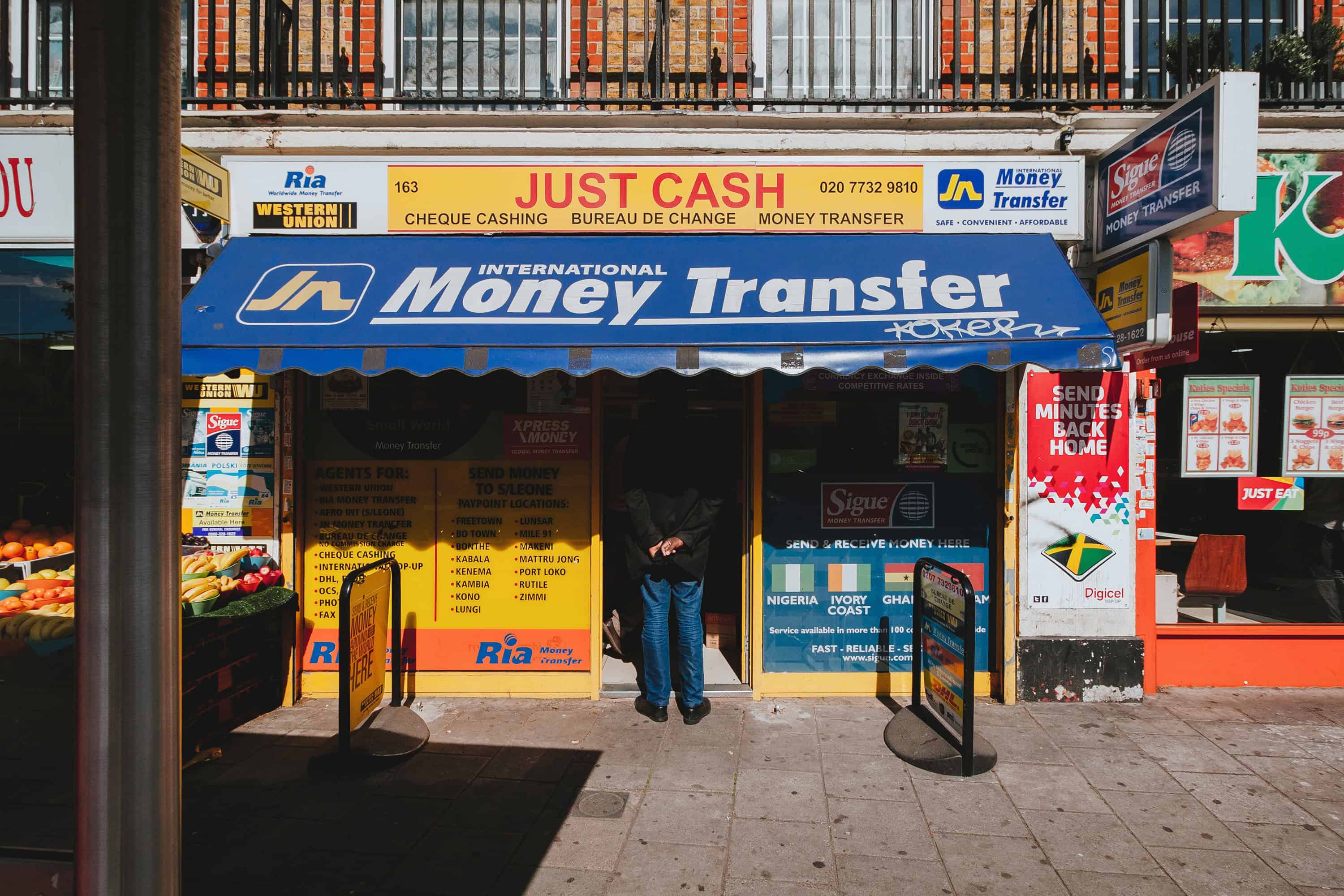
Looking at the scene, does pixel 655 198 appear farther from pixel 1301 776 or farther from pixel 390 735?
pixel 1301 776

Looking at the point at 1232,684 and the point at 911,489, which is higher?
the point at 911,489

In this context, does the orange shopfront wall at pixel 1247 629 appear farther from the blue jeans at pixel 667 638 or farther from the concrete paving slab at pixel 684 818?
the concrete paving slab at pixel 684 818

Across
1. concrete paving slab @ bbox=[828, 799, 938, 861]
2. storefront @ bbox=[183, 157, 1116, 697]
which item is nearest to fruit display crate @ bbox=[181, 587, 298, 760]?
storefront @ bbox=[183, 157, 1116, 697]

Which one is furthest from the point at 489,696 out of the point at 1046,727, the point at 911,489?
the point at 1046,727

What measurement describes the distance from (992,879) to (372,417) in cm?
479

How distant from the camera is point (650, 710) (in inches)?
205

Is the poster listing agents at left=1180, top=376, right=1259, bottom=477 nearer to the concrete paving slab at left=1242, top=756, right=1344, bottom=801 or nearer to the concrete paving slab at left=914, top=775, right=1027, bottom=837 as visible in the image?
the concrete paving slab at left=1242, top=756, right=1344, bottom=801

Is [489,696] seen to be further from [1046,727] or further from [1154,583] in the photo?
[1154,583]

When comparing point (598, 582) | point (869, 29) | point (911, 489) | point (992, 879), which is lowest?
point (992, 879)

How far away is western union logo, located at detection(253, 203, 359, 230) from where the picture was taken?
548cm

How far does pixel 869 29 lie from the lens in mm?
6461

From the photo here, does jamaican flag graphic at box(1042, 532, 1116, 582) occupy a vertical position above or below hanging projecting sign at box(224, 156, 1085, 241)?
below

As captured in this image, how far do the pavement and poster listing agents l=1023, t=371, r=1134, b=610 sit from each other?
85 cm

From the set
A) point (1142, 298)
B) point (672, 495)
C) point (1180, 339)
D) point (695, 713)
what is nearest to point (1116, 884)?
point (695, 713)
